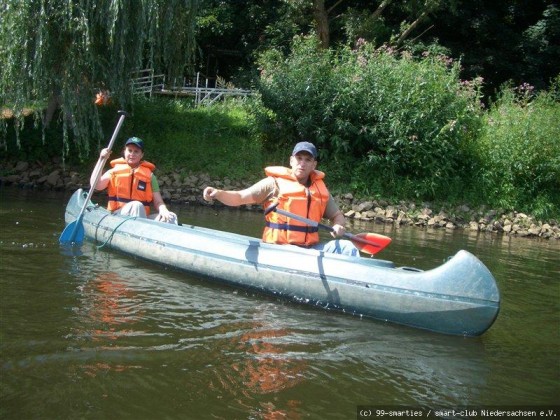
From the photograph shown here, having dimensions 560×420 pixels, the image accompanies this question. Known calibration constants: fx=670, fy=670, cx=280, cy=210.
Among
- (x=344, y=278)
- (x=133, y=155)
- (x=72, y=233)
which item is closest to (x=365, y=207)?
(x=133, y=155)

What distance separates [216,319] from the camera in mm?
5012

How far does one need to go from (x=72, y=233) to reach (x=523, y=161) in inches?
427

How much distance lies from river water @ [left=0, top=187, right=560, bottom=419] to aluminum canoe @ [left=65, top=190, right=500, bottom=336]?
4.4 inches

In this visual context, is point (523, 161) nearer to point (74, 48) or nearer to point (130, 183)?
point (74, 48)

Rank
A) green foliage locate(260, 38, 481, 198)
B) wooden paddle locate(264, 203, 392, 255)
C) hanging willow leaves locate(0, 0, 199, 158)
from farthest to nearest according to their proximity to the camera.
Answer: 1. green foliage locate(260, 38, 481, 198)
2. hanging willow leaves locate(0, 0, 199, 158)
3. wooden paddle locate(264, 203, 392, 255)

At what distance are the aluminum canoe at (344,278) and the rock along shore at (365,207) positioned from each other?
267 inches

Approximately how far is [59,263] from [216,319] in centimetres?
221

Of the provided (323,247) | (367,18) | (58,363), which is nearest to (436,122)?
(367,18)

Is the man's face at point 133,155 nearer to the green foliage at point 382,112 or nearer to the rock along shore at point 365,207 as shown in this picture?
the rock along shore at point 365,207

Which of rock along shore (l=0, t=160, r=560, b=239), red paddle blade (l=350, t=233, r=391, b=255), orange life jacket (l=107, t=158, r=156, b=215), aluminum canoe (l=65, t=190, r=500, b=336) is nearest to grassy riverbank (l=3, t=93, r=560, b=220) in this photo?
rock along shore (l=0, t=160, r=560, b=239)

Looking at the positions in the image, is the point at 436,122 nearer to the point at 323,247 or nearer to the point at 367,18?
the point at 367,18

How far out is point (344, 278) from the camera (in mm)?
5320

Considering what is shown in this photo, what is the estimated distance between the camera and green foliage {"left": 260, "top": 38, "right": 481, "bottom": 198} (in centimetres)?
1449

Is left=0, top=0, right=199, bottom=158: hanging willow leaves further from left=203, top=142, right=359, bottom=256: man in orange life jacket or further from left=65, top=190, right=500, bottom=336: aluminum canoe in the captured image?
left=203, top=142, right=359, bottom=256: man in orange life jacket
